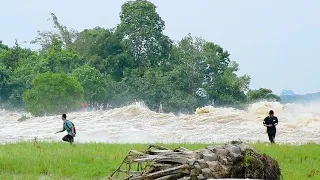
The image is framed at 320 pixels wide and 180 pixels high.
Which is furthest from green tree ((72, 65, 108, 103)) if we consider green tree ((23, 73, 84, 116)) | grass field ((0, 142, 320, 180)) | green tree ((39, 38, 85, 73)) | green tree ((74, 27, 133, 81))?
grass field ((0, 142, 320, 180))

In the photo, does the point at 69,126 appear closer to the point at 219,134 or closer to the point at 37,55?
the point at 219,134

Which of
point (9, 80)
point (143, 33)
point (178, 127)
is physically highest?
point (143, 33)

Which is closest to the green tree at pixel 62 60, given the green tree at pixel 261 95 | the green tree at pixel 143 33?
the green tree at pixel 143 33

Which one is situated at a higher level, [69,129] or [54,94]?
[54,94]

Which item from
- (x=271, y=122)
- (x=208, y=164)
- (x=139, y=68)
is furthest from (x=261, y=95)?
(x=208, y=164)

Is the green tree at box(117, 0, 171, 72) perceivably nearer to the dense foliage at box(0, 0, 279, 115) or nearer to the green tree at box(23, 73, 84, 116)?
the dense foliage at box(0, 0, 279, 115)

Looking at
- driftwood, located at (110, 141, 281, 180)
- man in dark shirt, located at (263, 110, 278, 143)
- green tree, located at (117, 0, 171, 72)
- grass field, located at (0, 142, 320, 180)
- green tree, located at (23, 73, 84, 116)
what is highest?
green tree, located at (117, 0, 171, 72)

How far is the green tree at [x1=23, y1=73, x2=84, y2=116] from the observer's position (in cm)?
4250

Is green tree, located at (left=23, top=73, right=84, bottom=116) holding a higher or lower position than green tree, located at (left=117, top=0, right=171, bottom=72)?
lower

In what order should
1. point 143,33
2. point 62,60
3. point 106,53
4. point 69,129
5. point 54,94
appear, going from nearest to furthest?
point 69,129 → point 54,94 → point 62,60 → point 143,33 → point 106,53

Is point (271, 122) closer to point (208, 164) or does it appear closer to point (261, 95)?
point (208, 164)

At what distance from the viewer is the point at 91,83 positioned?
156 feet

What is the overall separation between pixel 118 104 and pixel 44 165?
3908 cm

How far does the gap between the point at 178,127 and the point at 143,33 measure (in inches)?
860
